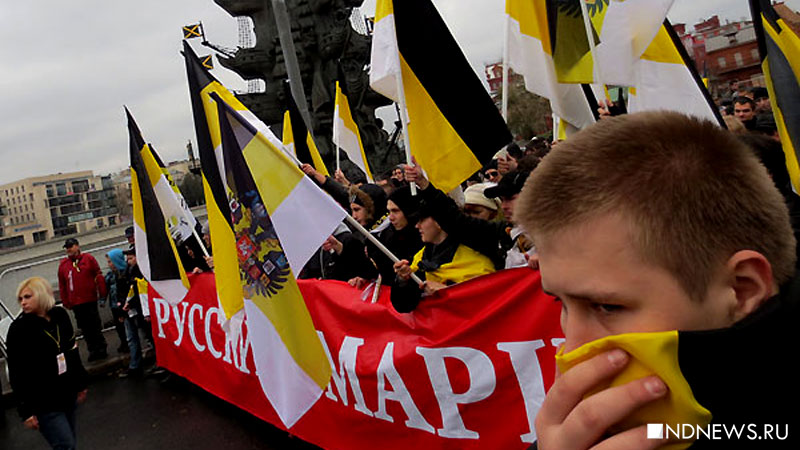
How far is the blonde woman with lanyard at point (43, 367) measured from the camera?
14.5 ft

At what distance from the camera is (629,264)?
811 mm

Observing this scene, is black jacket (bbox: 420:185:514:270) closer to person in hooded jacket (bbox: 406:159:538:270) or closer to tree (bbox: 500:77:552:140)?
person in hooded jacket (bbox: 406:159:538:270)

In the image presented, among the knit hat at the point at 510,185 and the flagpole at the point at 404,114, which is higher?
the flagpole at the point at 404,114

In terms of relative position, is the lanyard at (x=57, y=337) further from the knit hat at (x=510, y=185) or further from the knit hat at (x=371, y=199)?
the knit hat at (x=510, y=185)

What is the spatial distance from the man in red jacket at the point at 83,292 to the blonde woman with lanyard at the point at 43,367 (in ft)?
15.3

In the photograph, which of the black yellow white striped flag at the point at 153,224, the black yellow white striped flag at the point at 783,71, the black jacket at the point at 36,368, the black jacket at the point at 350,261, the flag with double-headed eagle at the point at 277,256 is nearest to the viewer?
the black yellow white striped flag at the point at 783,71

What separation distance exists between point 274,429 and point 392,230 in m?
2.42

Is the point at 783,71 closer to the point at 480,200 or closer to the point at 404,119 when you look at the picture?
the point at 480,200

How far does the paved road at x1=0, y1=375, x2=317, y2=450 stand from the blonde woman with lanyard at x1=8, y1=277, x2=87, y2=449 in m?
1.37

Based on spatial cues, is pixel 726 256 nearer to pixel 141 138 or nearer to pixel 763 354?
pixel 763 354

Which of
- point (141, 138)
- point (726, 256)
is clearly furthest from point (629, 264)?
point (141, 138)

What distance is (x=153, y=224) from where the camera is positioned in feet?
19.0

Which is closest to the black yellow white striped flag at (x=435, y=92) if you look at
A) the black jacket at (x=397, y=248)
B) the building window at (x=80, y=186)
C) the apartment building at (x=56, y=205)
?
the black jacket at (x=397, y=248)

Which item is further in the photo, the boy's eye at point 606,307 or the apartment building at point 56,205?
the apartment building at point 56,205
